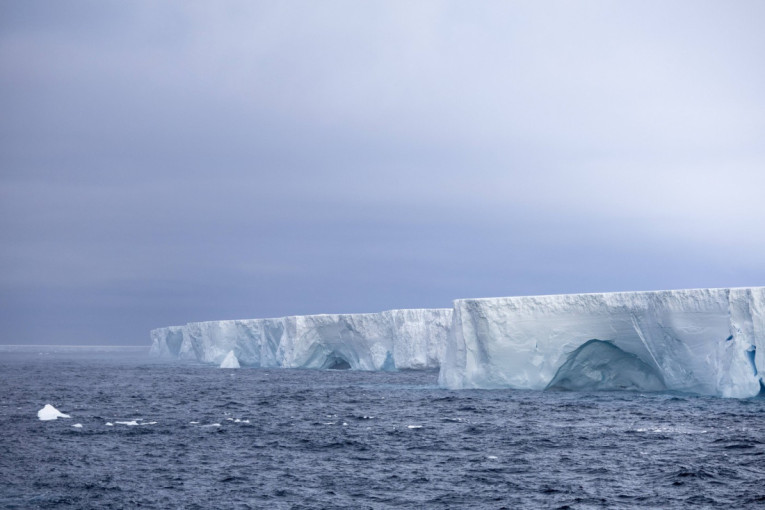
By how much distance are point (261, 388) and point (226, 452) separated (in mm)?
17343

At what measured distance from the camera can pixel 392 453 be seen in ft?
51.6

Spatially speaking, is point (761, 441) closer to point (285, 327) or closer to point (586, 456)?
point (586, 456)

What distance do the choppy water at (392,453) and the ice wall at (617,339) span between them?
1127mm

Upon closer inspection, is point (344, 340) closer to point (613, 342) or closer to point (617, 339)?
point (613, 342)

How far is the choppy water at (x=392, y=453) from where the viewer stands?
472 inches

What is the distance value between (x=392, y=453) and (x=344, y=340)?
3030 cm

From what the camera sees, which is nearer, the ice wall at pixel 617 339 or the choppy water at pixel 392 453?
the choppy water at pixel 392 453

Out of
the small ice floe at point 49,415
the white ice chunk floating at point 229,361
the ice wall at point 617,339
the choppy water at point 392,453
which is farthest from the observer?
the white ice chunk floating at point 229,361

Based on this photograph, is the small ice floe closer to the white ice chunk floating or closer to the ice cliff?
the ice cliff

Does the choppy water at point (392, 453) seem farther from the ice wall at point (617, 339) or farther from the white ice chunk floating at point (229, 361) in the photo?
the white ice chunk floating at point (229, 361)

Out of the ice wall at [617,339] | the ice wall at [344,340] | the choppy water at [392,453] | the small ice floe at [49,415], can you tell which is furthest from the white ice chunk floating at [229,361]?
the small ice floe at [49,415]

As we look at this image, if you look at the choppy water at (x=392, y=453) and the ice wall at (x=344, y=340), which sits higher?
the ice wall at (x=344, y=340)

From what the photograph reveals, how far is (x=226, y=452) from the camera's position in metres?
16.1

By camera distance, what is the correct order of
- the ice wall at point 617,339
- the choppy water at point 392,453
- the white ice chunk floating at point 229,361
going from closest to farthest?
the choppy water at point 392,453, the ice wall at point 617,339, the white ice chunk floating at point 229,361
